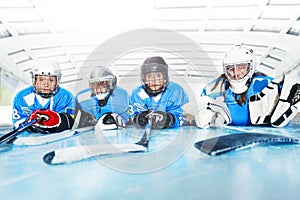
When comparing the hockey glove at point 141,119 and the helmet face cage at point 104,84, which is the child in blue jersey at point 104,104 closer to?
the helmet face cage at point 104,84

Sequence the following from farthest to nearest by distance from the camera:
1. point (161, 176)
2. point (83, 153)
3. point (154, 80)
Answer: point (154, 80) → point (83, 153) → point (161, 176)

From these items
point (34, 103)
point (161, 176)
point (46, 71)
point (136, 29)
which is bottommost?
point (161, 176)

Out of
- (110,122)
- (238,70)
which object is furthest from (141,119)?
(238,70)

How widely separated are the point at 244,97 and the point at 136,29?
1311 mm

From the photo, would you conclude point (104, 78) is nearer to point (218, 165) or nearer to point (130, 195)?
point (218, 165)

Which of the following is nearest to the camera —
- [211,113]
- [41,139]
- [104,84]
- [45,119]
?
[41,139]

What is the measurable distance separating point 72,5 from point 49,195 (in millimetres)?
2290

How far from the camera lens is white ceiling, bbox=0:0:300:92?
2.79 meters

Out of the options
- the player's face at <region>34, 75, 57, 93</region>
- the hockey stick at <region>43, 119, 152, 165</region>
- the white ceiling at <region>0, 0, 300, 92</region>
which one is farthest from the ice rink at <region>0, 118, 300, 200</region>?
the white ceiling at <region>0, 0, 300, 92</region>

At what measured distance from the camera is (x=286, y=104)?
217cm

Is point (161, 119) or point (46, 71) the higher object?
point (46, 71)

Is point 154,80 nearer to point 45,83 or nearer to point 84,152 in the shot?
point 45,83

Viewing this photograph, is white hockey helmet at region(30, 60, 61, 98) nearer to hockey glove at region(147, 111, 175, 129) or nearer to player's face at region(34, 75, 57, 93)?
player's face at region(34, 75, 57, 93)

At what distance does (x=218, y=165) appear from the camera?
1085 millimetres
